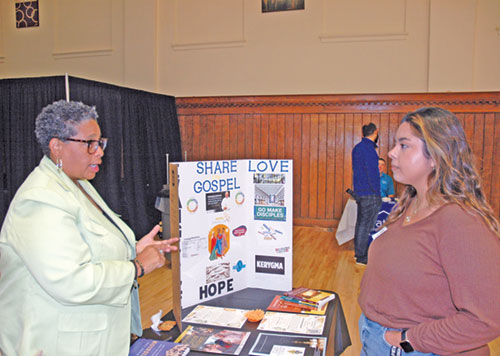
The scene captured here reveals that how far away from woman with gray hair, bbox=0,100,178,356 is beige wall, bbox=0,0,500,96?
620 cm

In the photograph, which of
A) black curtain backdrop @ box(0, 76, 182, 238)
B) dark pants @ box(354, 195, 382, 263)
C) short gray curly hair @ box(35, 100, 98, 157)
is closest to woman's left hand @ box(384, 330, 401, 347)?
short gray curly hair @ box(35, 100, 98, 157)

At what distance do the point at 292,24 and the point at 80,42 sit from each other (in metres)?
4.58

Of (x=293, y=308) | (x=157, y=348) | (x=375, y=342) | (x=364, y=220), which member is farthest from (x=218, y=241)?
(x=364, y=220)

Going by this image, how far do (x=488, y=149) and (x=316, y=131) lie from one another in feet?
9.39

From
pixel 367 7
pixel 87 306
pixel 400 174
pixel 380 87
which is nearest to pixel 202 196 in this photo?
pixel 87 306

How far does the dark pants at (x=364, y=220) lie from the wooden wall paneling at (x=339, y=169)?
7.04ft

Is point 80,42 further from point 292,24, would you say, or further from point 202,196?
point 202,196

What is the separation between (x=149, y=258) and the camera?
148cm

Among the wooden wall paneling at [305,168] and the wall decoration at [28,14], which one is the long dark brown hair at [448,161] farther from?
the wall decoration at [28,14]

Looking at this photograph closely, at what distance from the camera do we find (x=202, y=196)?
1879 millimetres

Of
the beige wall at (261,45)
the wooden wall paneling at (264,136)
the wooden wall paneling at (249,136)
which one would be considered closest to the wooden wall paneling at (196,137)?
the beige wall at (261,45)

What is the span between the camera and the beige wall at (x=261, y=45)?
6484mm

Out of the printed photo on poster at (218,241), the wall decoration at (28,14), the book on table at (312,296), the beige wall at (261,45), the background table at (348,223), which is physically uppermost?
the wall decoration at (28,14)

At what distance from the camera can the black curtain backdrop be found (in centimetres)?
554
